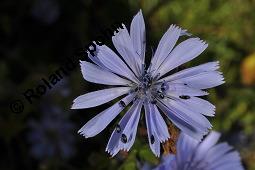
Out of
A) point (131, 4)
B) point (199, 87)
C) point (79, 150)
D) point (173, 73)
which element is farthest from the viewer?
point (79, 150)

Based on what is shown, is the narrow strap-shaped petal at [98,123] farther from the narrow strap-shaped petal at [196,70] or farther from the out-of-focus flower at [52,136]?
the out-of-focus flower at [52,136]

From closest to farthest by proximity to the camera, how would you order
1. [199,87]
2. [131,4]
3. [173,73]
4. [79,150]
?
[199,87]
[173,73]
[131,4]
[79,150]

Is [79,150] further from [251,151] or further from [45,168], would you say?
[251,151]

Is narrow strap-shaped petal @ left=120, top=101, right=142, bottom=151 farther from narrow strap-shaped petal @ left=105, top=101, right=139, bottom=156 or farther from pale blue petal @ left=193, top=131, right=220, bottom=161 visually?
pale blue petal @ left=193, top=131, right=220, bottom=161

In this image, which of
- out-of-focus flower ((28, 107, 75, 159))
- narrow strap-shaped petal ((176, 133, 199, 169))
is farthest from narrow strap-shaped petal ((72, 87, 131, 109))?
out-of-focus flower ((28, 107, 75, 159))

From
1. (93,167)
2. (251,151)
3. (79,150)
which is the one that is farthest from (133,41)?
(251,151)

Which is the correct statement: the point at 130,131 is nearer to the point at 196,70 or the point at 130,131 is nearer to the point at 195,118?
the point at 195,118

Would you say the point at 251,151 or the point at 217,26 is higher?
the point at 217,26
